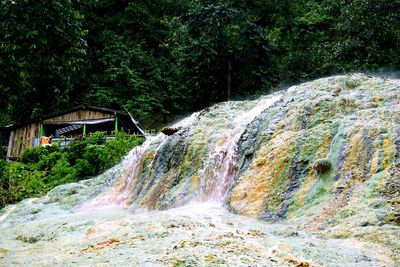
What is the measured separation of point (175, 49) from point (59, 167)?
14276 mm

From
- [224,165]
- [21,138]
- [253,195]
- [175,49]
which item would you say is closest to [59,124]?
[21,138]

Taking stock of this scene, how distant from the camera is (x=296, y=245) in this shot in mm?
Result: 3750

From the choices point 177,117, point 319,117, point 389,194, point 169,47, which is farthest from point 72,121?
point 389,194

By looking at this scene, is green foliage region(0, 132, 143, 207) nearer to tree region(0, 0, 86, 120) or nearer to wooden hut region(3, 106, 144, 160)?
wooden hut region(3, 106, 144, 160)

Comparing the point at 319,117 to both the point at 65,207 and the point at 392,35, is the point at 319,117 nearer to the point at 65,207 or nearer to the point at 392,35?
the point at 65,207

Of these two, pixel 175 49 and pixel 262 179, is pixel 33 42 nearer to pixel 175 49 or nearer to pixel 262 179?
pixel 262 179

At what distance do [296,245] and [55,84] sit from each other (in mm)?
7423

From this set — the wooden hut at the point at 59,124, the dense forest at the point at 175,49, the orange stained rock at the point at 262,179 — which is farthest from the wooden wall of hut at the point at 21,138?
the orange stained rock at the point at 262,179

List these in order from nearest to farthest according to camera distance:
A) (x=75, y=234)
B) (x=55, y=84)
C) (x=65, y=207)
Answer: (x=75, y=234), (x=65, y=207), (x=55, y=84)

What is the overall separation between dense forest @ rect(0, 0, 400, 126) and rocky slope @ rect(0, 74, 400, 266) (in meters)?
2.62

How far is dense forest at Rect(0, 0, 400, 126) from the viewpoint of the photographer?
7.45m

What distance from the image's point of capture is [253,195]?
6273mm

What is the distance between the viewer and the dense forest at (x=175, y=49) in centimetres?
745

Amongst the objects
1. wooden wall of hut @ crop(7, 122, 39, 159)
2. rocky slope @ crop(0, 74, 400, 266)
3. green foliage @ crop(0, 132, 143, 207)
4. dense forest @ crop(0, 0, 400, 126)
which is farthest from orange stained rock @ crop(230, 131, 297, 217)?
wooden wall of hut @ crop(7, 122, 39, 159)
